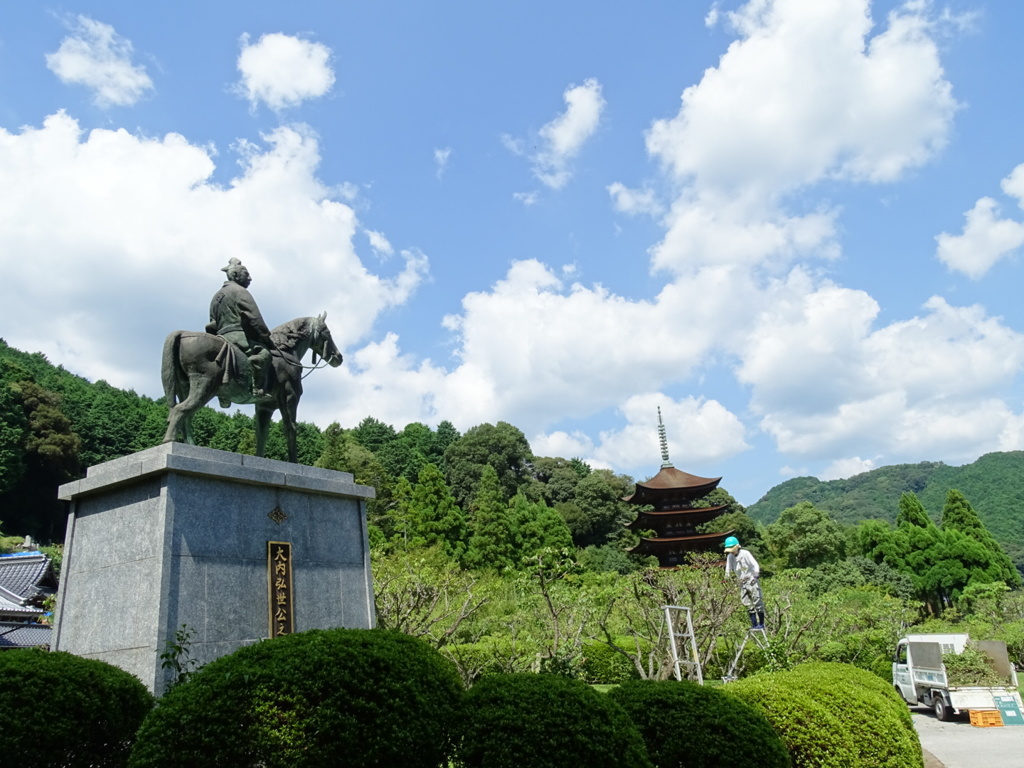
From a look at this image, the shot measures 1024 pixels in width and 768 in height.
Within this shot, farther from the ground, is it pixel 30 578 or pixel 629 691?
pixel 30 578

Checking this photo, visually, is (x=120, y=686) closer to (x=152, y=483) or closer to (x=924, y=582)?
(x=152, y=483)

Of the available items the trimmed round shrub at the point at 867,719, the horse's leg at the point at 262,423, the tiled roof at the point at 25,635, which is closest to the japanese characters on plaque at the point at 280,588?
the horse's leg at the point at 262,423

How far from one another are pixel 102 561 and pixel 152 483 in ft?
2.82

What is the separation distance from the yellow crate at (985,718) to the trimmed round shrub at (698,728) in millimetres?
11838

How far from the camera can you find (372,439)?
59.6m

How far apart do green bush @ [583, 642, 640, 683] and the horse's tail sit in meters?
16.2

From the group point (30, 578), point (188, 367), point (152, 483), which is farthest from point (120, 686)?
point (30, 578)

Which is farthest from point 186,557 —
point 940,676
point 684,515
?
point 684,515

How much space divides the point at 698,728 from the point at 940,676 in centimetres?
1313

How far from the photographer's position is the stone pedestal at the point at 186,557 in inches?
217

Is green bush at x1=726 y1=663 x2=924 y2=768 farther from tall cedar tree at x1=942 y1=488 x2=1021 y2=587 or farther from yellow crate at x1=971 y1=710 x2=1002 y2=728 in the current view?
tall cedar tree at x1=942 y1=488 x2=1021 y2=587

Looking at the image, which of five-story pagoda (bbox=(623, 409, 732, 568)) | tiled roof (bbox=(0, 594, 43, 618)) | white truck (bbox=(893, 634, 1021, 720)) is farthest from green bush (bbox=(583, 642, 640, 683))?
five-story pagoda (bbox=(623, 409, 732, 568))

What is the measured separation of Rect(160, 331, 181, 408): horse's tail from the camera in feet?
22.3

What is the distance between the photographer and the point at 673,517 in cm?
4028
